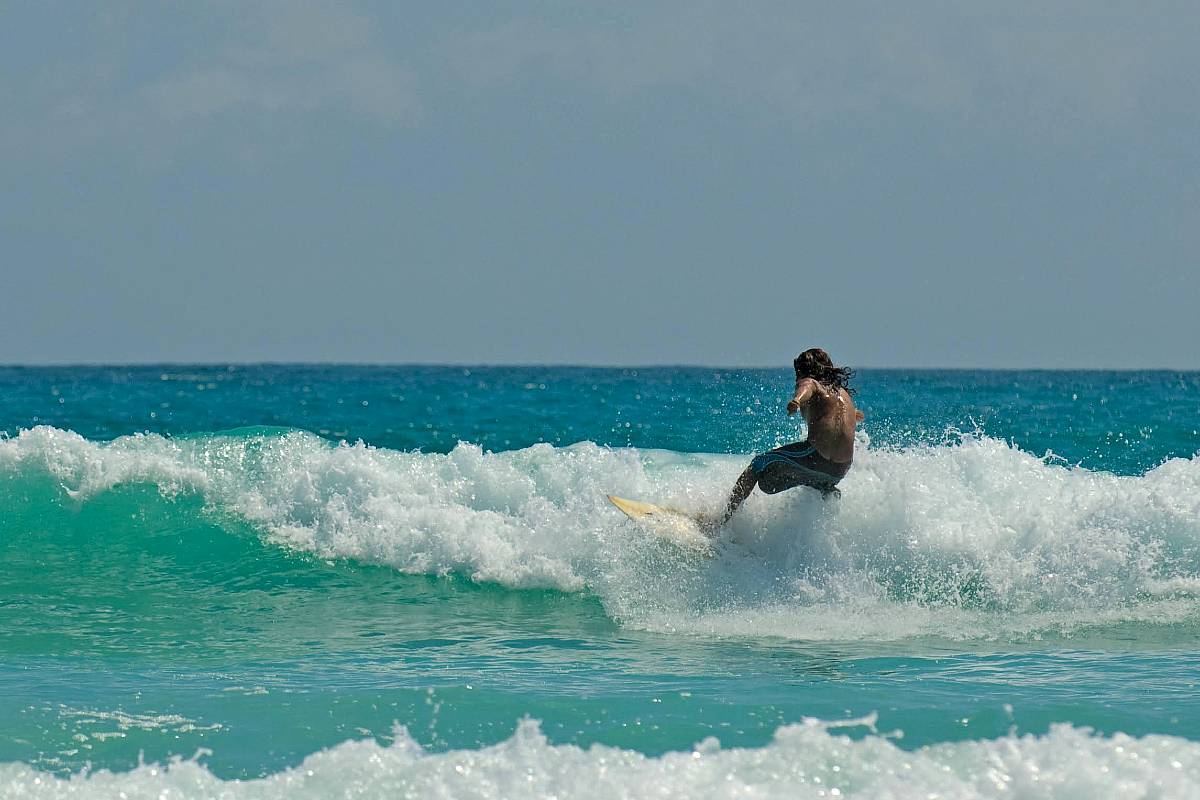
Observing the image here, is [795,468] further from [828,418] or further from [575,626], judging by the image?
[575,626]

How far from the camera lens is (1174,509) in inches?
429

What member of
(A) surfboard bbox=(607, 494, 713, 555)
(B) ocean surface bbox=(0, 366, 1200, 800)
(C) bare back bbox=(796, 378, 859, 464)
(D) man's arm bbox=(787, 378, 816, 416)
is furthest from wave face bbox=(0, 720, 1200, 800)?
(A) surfboard bbox=(607, 494, 713, 555)

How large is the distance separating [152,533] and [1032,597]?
8081mm

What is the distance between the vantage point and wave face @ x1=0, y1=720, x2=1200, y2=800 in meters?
5.56

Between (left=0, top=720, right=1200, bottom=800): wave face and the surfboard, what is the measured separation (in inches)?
166

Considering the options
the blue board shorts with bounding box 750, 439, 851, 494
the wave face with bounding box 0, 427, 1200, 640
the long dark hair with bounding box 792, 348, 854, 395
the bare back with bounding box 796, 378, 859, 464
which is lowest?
the wave face with bounding box 0, 427, 1200, 640

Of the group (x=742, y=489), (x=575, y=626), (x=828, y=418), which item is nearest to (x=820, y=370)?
(x=828, y=418)

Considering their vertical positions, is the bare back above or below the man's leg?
above

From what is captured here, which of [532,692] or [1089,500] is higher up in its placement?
[1089,500]

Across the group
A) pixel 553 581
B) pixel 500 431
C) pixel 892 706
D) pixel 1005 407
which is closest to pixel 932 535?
pixel 553 581

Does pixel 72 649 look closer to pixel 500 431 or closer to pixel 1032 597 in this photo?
pixel 1032 597

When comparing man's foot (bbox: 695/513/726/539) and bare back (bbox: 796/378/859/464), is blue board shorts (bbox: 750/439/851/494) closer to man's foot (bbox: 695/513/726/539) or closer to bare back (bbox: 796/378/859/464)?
bare back (bbox: 796/378/859/464)

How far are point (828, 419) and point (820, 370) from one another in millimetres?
421

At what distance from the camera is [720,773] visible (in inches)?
225
